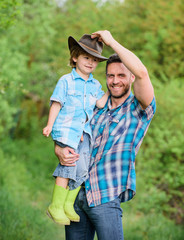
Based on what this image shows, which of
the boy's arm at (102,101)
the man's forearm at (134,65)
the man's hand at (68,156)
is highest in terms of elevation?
the man's forearm at (134,65)

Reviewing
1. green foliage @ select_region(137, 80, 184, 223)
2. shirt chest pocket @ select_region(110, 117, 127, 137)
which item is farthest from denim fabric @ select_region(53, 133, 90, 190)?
green foliage @ select_region(137, 80, 184, 223)

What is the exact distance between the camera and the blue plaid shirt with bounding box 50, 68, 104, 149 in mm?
2682

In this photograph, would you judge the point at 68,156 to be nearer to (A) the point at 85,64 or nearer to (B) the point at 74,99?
(B) the point at 74,99

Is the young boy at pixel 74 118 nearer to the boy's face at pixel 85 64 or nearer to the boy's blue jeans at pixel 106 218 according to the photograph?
the boy's face at pixel 85 64

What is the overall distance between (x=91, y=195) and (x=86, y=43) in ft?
3.93

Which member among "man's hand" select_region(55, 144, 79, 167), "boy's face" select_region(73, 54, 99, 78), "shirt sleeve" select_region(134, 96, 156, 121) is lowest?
"man's hand" select_region(55, 144, 79, 167)

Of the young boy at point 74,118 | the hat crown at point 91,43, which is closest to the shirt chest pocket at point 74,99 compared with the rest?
the young boy at point 74,118

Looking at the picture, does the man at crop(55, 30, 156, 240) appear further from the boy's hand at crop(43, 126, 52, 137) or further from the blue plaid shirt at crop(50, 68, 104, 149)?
the boy's hand at crop(43, 126, 52, 137)

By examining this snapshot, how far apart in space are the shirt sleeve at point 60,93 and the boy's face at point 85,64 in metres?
0.18

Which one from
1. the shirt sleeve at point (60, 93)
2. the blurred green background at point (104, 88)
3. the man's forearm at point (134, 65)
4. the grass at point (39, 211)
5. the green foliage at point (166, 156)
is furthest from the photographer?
the green foliage at point (166, 156)

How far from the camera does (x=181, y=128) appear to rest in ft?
26.2

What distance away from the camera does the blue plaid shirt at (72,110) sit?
8.80 ft

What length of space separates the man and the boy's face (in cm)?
20

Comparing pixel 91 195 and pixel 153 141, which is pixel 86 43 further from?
pixel 153 141
